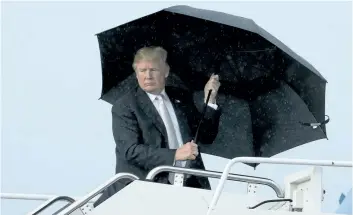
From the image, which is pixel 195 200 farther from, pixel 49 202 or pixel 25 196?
pixel 25 196

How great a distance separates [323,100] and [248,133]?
27.4 inches

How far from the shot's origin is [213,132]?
8492mm

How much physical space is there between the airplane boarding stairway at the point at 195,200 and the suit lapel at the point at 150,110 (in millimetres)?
678

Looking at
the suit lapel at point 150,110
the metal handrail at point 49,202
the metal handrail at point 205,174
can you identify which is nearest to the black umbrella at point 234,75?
the suit lapel at point 150,110

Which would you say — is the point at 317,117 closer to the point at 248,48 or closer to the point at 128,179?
the point at 248,48

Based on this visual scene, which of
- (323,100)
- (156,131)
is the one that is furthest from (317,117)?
(156,131)

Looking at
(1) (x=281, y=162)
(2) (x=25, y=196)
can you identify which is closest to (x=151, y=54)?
(2) (x=25, y=196)

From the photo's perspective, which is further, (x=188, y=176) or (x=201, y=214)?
(x=188, y=176)

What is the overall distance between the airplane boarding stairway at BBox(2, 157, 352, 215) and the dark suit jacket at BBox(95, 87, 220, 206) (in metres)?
0.43

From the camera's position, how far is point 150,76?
831cm

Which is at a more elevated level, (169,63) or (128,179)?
(169,63)

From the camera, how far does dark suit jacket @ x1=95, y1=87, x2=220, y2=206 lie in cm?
795

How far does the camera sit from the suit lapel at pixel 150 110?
8.13 metres

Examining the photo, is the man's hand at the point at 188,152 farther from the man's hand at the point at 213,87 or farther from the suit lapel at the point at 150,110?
the man's hand at the point at 213,87
